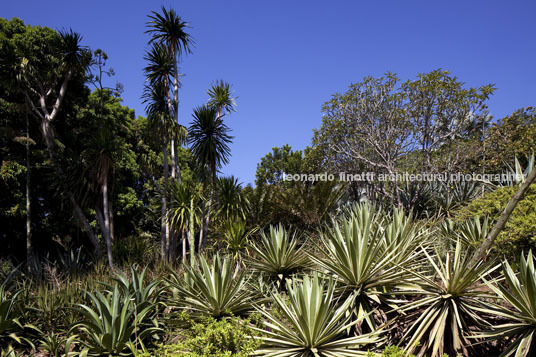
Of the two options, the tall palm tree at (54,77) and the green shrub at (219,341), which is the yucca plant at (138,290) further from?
the tall palm tree at (54,77)

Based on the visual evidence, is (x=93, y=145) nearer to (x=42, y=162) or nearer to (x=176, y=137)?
(x=176, y=137)

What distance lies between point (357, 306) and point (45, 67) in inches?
702

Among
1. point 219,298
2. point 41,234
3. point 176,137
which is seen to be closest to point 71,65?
point 176,137

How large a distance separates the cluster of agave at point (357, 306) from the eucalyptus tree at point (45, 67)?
407 inches

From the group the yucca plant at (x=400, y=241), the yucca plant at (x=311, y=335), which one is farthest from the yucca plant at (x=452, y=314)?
the yucca plant at (x=400, y=241)

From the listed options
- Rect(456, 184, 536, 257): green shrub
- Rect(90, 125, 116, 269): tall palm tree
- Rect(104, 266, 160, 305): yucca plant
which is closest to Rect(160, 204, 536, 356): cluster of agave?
Rect(104, 266, 160, 305): yucca plant

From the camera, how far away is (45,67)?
54.0 feet

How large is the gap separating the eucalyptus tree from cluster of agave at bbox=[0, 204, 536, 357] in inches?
407

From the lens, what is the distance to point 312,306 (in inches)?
167

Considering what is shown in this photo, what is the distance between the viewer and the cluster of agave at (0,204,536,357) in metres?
4.13

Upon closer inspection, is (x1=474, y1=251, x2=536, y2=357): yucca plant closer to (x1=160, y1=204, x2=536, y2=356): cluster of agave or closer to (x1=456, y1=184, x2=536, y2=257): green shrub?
(x1=160, y1=204, x2=536, y2=356): cluster of agave

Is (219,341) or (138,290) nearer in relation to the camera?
(219,341)

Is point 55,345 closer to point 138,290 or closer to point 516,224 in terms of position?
point 138,290

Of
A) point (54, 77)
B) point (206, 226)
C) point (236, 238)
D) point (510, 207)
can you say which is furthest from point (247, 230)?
point (54, 77)
